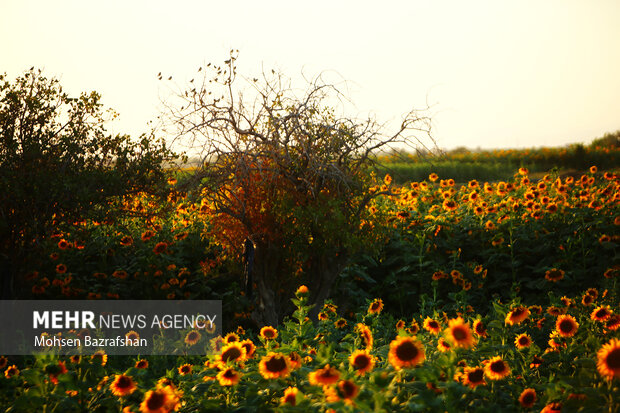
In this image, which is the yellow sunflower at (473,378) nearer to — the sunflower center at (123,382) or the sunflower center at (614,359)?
the sunflower center at (614,359)

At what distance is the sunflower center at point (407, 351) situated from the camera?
2709mm

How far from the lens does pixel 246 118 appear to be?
6125 mm

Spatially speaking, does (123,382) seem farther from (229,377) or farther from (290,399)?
(290,399)

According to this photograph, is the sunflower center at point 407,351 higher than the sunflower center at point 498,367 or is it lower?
higher

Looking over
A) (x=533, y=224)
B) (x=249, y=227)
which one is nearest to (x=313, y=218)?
(x=249, y=227)

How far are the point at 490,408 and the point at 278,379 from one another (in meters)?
1.02

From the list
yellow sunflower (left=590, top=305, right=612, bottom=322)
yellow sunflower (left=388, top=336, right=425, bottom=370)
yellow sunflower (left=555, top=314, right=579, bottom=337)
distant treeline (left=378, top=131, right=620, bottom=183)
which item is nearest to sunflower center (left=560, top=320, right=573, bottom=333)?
yellow sunflower (left=555, top=314, right=579, bottom=337)

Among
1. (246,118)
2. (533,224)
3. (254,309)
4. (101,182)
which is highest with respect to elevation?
(246,118)

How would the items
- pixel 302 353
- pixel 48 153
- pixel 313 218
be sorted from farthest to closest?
pixel 48 153, pixel 313 218, pixel 302 353

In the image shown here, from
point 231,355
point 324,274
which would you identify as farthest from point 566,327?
point 324,274

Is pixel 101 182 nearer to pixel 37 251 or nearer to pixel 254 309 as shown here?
pixel 37 251

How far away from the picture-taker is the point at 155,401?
285 cm

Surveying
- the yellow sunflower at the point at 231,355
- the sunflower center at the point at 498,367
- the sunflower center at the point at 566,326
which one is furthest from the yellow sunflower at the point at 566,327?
the yellow sunflower at the point at 231,355

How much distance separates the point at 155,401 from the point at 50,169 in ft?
13.6
